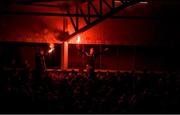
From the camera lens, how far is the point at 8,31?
18812 millimetres

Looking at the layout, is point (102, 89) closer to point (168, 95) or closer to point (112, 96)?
point (112, 96)

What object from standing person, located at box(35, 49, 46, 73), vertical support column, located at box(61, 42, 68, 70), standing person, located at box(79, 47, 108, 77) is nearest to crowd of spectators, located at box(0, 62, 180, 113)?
standing person, located at box(79, 47, 108, 77)

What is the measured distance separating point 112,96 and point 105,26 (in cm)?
911

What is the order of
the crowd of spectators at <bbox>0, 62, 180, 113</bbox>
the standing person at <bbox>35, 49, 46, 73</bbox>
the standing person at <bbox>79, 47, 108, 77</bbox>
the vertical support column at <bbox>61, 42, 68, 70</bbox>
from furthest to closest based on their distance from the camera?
the vertical support column at <bbox>61, 42, 68, 70</bbox> → the standing person at <bbox>35, 49, 46, 73</bbox> → the standing person at <bbox>79, 47, 108, 77</bbox> → the crowd of spectators at <bbox>0, 62, 180, 113</bbox>

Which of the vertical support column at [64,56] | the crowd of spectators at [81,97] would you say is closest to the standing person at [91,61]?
the vertical support column at [64,56]

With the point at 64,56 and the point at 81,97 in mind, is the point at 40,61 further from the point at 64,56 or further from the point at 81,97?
the point at 81,97

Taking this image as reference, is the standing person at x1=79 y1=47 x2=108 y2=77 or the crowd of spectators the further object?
the standing person at x1=79 y1=47 x2=108 y2=77

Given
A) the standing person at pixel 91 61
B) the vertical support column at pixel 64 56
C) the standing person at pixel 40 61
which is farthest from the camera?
the vertical support column at pixel 64 56

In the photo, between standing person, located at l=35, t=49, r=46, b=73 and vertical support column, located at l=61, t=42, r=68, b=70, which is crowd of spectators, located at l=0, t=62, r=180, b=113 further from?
vertical support column, located at l=61, t=42, r=68, b=70

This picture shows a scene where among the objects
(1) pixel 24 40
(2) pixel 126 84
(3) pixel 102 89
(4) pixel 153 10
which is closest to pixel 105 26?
(4) pixel 153 10

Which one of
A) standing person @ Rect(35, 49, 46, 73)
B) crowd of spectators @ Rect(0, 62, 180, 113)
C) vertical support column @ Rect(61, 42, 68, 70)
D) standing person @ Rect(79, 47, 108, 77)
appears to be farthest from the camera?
vertical support column @ Rect(61, 42, 68, 70)

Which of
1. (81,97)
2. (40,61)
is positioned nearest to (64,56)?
(40,61)

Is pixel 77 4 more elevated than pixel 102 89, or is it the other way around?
pixel 77 4

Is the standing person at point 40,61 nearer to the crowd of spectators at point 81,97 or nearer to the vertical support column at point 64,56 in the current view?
the vertical support column at point 64,56
